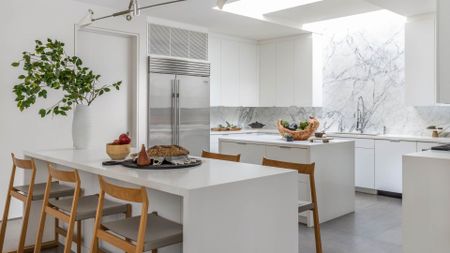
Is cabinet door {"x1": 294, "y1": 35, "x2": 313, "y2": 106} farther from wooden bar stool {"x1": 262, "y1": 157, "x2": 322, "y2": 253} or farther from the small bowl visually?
the small bowl

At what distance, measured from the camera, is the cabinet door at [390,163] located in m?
5.65

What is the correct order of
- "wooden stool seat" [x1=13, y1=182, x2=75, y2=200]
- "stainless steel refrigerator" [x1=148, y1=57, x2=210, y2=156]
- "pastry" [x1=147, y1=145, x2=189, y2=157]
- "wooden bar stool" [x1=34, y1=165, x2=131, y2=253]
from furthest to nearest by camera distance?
"stainless steel refrigerator" [x1=148, y1=57, x2=210, y2=156] → "wooden stool seat" [x1=13, y1=182, x2=75, y2=200] → "pastry" [x1=147, y1=145, x2=189, y2=157] → "wooden bar stool" [x1=34, y1=165, x2=131, y2=253]

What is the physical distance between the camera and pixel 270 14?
6000 millimetres

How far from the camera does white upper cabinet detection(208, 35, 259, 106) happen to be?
7094 millimetres

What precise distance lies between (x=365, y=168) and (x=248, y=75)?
2.88 metres

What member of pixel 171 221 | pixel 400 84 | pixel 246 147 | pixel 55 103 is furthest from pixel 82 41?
pixel 400 84

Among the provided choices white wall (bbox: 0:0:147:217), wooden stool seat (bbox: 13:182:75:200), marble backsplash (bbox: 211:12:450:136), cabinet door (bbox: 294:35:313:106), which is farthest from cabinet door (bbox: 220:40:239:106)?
wooden stool seat (bbox: 13:182:75:200)

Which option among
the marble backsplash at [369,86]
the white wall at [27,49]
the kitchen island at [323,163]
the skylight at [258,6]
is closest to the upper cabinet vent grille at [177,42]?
the white wall at [27,49]

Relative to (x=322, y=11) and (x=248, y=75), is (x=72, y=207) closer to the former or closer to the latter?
(x=322, y=11)

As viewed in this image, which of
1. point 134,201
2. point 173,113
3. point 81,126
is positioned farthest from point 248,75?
point 134,201

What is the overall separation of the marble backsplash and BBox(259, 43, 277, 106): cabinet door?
2.23ft

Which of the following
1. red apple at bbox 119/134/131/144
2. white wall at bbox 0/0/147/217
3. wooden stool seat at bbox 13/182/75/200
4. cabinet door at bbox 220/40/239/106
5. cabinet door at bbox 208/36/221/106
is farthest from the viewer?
cabinet door at bbox 220/40/239/106

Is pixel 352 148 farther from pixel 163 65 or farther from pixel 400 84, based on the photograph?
pixel 163 65

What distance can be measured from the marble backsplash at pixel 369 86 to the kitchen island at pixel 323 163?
6.43 ft
